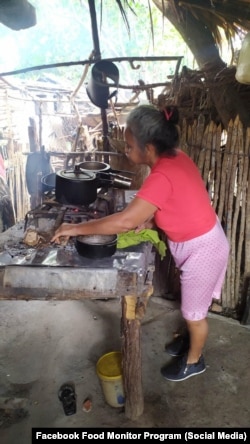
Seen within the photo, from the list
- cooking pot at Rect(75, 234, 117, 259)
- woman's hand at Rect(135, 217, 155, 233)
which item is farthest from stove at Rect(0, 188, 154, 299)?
woman's hand at Rect(135, 217, 155, 233)

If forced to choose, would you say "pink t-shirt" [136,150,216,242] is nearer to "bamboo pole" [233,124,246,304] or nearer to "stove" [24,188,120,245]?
"stove" [24,188,120,245]

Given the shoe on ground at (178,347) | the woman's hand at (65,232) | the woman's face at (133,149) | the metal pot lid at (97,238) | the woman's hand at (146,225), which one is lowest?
the shoe on ground at (178,347)

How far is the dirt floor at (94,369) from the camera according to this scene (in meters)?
2.42

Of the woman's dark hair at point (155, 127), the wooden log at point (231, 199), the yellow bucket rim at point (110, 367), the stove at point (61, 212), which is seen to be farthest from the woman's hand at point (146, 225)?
the wooden log at point (231, 199)

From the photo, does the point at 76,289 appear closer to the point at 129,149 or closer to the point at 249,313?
the point at 129,149

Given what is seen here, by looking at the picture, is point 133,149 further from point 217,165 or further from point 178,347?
A: point 178,347

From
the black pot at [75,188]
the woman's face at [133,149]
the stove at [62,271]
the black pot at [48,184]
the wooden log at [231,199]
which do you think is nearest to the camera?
the stove at [62,271]

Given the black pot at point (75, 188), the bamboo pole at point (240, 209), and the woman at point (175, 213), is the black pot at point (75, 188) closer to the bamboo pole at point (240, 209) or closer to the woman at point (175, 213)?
the woman at point (175, 213)

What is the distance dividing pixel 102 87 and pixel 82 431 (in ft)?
11.6

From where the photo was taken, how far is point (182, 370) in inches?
108

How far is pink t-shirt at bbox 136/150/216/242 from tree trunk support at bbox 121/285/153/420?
0.51 m

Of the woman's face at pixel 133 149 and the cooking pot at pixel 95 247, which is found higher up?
the woman's face at pixel 133 149
